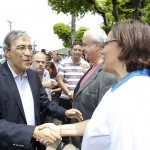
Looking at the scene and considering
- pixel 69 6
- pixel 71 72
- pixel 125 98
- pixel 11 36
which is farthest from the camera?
pixel 69 6

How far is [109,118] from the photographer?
1.63 meters

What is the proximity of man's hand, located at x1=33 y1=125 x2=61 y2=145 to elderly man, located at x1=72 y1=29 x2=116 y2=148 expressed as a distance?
0.57 metres

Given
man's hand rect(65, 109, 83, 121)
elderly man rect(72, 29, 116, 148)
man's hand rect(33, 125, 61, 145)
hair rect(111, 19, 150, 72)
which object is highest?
hair rect(111, 19, 150, 72)

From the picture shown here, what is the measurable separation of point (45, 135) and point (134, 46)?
1.09 m

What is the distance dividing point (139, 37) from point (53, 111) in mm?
1504

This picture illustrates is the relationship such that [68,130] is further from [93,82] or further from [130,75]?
[130,75]

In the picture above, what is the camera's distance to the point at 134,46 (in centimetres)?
190

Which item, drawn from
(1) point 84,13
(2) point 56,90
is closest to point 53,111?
(2) point 56,90

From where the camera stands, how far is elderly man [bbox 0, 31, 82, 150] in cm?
247

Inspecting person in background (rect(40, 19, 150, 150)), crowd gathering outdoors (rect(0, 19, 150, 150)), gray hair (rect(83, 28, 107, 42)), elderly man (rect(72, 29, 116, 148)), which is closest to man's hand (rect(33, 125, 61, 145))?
crowd gathering outdoors (rect(0, 19, 150, 150))

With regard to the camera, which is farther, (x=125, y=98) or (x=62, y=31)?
(x=62, y=31)

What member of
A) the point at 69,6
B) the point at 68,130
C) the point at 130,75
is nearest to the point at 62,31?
the point at 69,6

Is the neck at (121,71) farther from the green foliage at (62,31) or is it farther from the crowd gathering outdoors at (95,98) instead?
the green foliage at (62,31)

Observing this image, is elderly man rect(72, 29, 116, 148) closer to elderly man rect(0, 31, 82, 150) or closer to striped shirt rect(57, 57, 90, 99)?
elderly man rect(0, 31, 82, 150)
